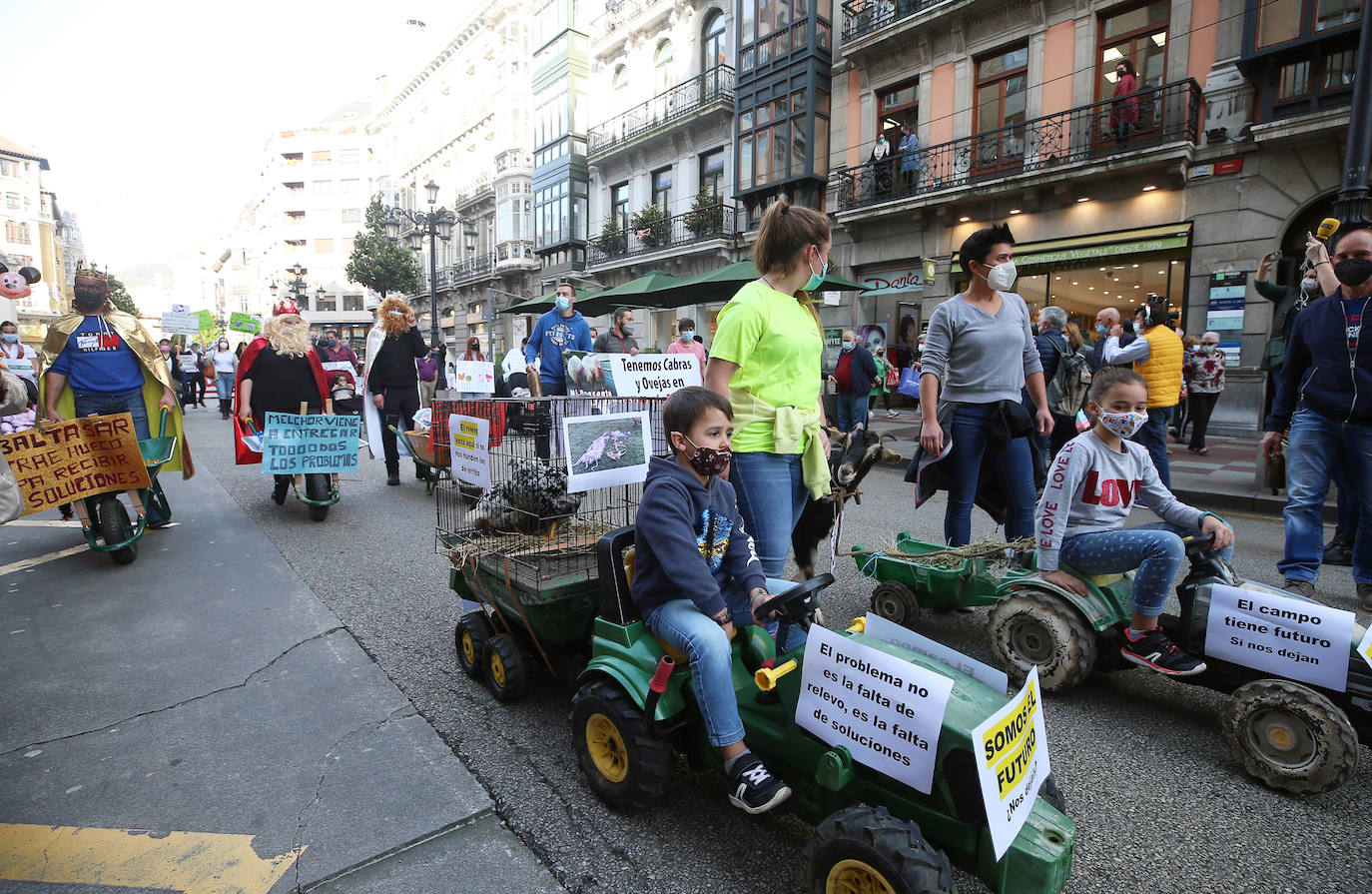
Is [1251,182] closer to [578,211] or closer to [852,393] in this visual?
[852,393]

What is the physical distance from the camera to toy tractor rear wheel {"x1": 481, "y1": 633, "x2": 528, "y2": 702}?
9.62 feet

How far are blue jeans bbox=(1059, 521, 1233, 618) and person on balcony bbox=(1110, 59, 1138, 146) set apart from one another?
13992 mm

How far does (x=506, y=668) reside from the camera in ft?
9.64

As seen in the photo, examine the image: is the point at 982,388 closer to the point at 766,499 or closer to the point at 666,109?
the point at 766,499

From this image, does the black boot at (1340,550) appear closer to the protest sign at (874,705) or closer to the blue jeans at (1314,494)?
the blue jeans at (1314,494)

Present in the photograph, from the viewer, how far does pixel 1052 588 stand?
9.85 feet

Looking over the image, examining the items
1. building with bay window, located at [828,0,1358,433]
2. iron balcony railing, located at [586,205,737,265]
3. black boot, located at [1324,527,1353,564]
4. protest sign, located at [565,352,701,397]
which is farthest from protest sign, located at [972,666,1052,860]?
iron balcony railing, located at [586,205,737,265]

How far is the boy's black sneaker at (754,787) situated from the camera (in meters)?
1.89

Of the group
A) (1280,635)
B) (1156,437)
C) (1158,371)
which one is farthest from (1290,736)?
(1158,371)

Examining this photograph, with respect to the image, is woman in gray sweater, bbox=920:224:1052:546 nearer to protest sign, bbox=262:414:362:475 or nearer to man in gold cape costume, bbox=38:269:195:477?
protest sign, bbox=262:414:362:475

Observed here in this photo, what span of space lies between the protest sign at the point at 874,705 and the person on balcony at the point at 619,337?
26.2ft

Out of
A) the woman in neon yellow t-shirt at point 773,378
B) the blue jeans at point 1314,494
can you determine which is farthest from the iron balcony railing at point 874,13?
the woman in neon yellow t-shirt at point 773,378

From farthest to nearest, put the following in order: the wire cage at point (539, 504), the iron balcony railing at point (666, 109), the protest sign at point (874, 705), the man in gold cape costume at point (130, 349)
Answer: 1. the iron balcony railing at point (666, 109)
2. the man in gold cape costume at point (130, 349)
3. the wire cage at point (539, 504)
4. the protest sign at point (874, 705)

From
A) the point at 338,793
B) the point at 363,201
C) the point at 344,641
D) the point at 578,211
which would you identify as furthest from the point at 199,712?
the point at 363,201
